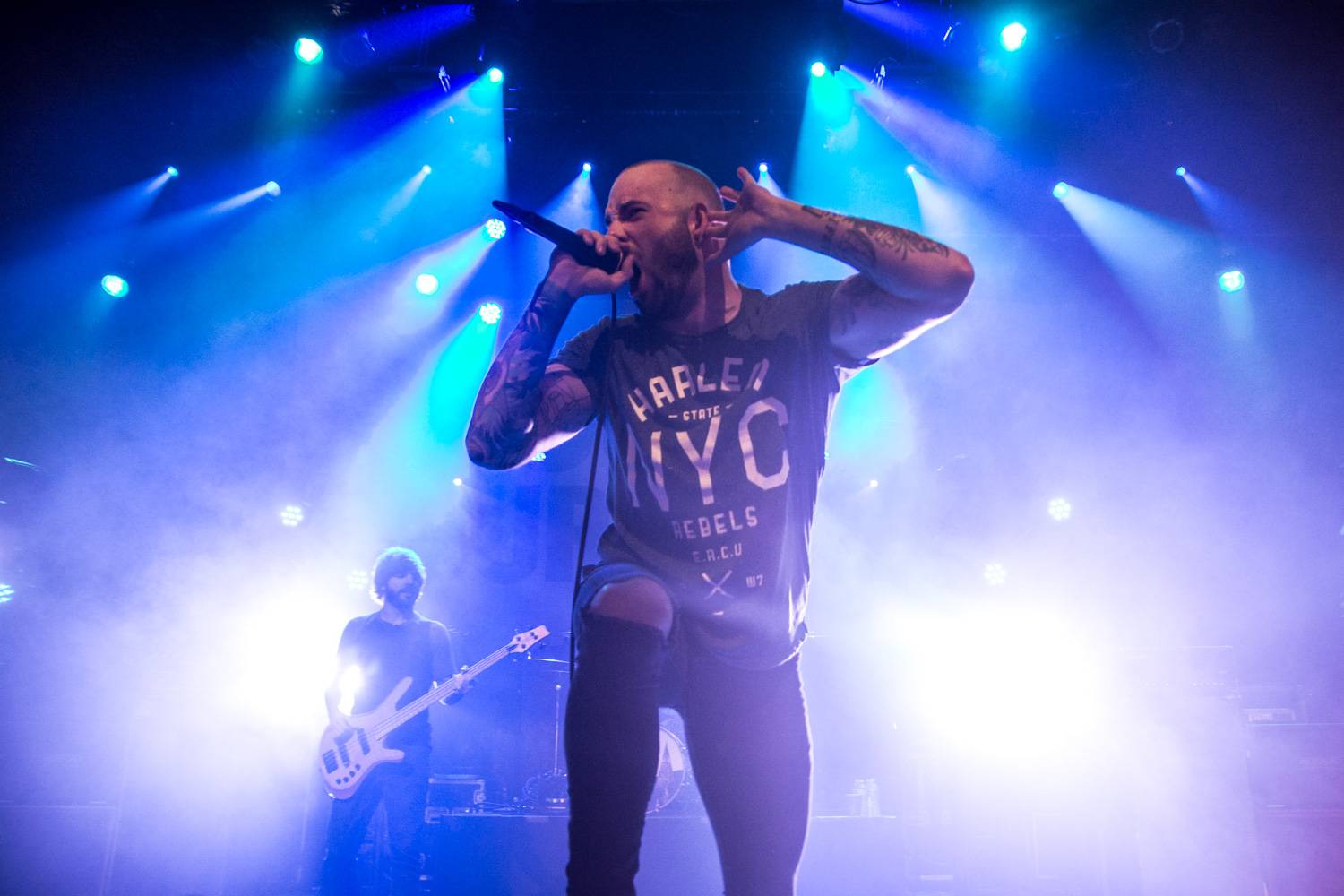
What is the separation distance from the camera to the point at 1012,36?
6.42 m

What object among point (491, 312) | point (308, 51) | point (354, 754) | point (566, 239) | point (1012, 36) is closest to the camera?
point (566, 239)

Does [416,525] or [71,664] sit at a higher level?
[416,525]

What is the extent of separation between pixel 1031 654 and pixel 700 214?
722cm

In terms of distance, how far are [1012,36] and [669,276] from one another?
5.62m

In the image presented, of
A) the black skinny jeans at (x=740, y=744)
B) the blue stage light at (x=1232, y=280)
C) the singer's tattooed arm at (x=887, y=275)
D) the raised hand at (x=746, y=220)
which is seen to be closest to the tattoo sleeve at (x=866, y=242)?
the singer's tattooed arm at (x=887, y=275)

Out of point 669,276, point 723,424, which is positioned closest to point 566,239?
point 669,276

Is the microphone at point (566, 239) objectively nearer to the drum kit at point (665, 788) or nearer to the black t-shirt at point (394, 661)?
the drum kit at point (665, 788)

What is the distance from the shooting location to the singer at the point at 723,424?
2.11m

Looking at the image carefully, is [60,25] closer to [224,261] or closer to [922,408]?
[224,261]

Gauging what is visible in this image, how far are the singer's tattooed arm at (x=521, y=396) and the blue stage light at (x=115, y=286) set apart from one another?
7.97 meters

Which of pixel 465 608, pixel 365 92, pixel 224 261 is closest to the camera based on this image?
pixel 365 92

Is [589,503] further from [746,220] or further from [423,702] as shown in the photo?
[423,702]

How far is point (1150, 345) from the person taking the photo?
889cm

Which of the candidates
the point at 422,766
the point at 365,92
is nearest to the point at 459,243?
the point at 365,92
